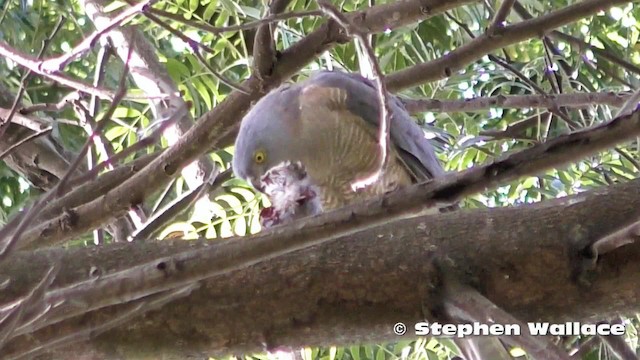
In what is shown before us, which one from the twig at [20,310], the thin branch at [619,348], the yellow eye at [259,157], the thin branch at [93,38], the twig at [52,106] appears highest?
the yellow eye at [259,157]

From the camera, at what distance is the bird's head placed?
8.96ft

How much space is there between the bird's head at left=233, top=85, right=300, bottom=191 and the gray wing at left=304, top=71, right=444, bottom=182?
15 centimetres

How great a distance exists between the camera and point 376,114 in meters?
2.92

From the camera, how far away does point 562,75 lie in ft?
9.30

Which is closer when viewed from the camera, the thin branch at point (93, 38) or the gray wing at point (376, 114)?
the thin branch at point (93, 38)

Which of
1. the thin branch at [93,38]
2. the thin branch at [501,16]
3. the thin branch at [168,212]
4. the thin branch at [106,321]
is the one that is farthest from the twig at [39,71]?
the thin branch at [501,16]

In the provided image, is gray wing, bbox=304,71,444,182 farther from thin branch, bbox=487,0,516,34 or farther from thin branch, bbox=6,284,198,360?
thin branch, bbox=6,284,198,360

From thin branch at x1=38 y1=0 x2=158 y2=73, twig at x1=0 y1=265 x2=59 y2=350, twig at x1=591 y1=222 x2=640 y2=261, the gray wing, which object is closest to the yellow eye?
the gray wing

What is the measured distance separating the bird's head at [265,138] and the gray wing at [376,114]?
0.48ft

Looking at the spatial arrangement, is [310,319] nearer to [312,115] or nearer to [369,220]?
[369,220]

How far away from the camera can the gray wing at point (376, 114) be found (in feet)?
9.45

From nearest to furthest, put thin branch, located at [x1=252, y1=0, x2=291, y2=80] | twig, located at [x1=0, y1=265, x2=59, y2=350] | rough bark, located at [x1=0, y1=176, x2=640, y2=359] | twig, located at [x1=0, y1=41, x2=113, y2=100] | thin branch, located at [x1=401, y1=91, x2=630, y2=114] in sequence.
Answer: twig, located at [x1=0, y1=265, x2=59, y2=350] < rough bark, located at [x1=0, y1=176, x2=640, y2=359] < twig, located at [x1=0, y1=41, x2=113, y2=100] < thin branch, located at [x1=252, y1=0, x2=291, y2=80] < thin branch, located at [x1=401, y1=91, x2=630, y2=114]

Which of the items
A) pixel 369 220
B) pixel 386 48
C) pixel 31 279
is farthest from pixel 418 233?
pixel 386 48

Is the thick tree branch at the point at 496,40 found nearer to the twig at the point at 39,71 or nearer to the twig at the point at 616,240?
the twig at the point at 616,240
